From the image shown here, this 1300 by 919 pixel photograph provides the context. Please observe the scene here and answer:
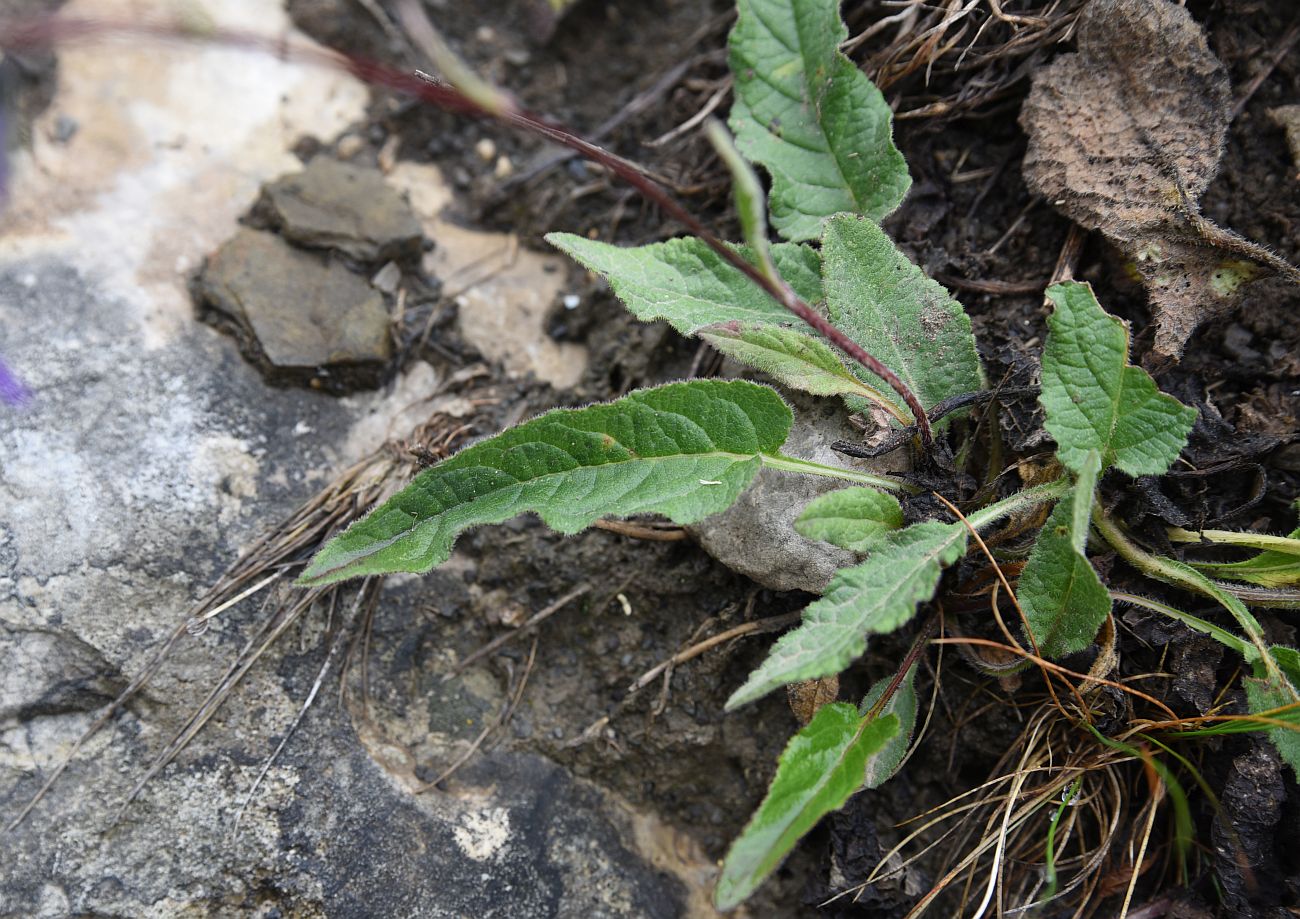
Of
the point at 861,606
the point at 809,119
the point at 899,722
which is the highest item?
the point at 809,119

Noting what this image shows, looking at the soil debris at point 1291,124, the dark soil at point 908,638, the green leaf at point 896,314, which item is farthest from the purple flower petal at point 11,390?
the soil debris at point 1291,124

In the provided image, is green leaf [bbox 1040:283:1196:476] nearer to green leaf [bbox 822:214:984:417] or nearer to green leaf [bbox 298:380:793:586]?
green leaf [bbox 822:214:984:417]

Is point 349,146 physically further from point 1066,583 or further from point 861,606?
point 1066,583

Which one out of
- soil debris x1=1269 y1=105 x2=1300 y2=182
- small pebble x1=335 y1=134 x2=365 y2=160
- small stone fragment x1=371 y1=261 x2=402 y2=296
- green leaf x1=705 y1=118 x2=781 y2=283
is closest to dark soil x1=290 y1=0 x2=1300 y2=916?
soil debris x1=1269 y1=105 x2=1300 y2=182

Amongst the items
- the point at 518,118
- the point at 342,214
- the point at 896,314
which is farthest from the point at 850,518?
the point at 342,214

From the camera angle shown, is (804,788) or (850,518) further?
(850,518)

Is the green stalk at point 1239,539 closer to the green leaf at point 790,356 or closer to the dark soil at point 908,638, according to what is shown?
the dark soil at point 908,638
